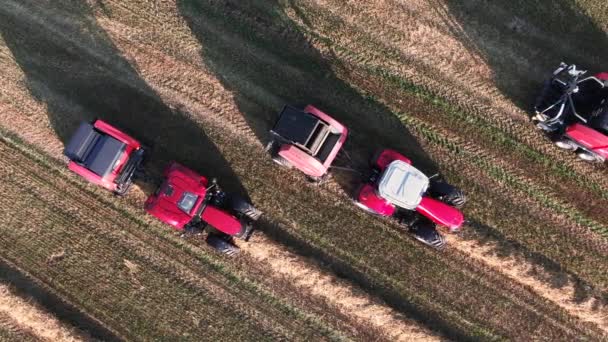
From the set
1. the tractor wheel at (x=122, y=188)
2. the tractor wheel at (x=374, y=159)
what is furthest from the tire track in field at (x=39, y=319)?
the tractor wheel at (x=374, y=159)

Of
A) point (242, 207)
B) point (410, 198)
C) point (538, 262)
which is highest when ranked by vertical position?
point (538, 262)

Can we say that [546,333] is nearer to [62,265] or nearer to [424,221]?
[424,221]

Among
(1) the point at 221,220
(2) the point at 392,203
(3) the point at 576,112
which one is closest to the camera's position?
(2) the point at 392,203

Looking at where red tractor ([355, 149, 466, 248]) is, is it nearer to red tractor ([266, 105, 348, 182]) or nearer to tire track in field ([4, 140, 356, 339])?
red tractor ([266, 105, 348, 182])

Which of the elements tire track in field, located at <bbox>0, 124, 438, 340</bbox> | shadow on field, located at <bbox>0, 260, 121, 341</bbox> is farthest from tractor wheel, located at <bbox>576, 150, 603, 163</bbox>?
shadow on field, located at <bbox>0, 260, 121, 341</bbox>

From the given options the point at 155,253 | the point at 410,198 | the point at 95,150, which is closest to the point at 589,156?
the point at 410,198

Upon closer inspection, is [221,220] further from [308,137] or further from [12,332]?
[12,332]

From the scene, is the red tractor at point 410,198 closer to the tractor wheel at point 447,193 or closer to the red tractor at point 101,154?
the tractor wheel at point 447,193
